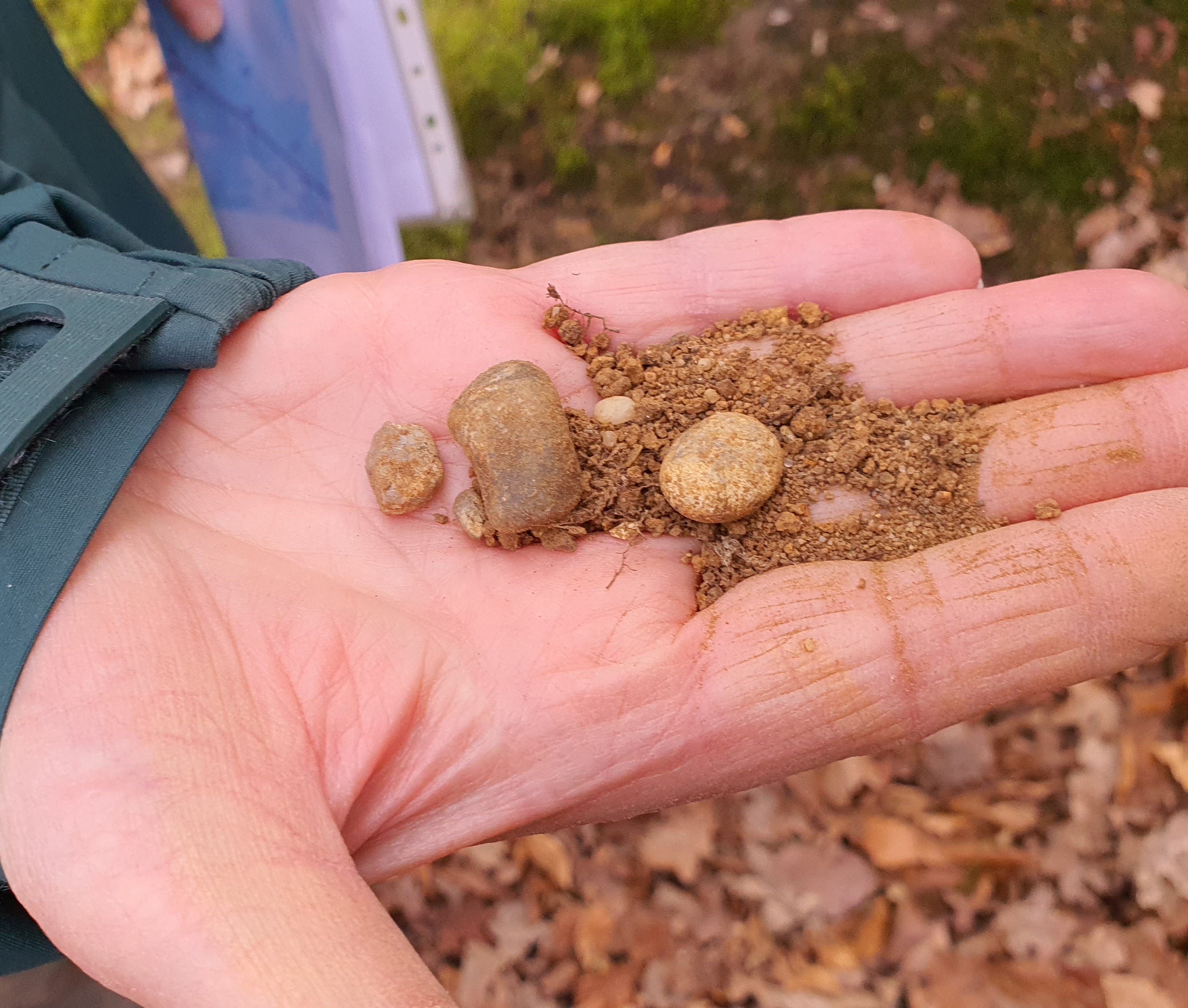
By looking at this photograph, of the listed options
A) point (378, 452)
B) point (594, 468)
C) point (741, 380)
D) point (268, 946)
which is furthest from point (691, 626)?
point (268, 946)

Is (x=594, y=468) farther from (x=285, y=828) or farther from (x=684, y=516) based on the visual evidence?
(x=285, y=828)

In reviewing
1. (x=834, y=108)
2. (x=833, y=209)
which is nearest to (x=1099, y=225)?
(x=833, y=209)

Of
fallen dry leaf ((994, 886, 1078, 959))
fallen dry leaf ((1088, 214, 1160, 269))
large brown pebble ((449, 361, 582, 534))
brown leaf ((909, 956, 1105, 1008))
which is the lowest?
brown leaf ((909, 956, 1105, 1008))

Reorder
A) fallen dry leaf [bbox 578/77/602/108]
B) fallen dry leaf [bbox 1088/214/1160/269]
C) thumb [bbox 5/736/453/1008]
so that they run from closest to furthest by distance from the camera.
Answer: thumb [bbox 5/736/453/1008] → fallen dry leaf [bbox 1088/214/1160/269] → fallen dry leaf [bbox 578/77/602/108]

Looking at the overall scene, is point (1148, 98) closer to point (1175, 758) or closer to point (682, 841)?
point (1175, 758)

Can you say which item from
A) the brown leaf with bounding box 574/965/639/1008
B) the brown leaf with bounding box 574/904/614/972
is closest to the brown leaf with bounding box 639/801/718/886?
the brown leaf with bounding box 574/904/614/972

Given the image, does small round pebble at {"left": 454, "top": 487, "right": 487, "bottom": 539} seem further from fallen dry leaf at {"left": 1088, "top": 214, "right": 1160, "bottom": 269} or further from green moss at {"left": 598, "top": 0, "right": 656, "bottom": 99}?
fallen dry leaf at {"left": 1088, "top": 214, "right": 1160, "bottom": 269}
